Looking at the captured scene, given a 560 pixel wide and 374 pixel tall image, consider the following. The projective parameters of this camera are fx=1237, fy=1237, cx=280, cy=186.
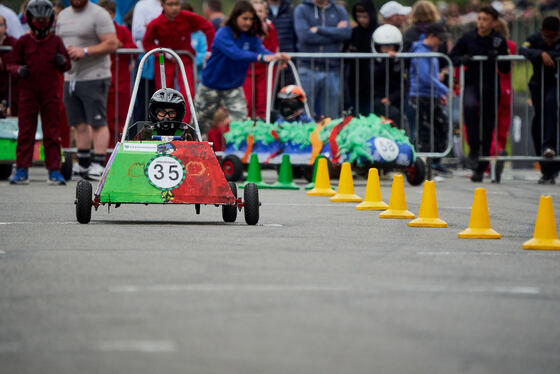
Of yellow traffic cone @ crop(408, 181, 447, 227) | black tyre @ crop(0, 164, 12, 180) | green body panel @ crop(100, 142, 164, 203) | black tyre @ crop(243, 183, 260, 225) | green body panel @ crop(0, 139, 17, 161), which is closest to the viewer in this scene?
green body panel @ crop(100, 142, 164, 203)

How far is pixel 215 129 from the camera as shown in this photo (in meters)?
16.7

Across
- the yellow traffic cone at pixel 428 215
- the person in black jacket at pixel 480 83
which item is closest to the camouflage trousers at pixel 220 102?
the person in black jacket at pixel 480 83

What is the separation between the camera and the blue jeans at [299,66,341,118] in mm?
16672

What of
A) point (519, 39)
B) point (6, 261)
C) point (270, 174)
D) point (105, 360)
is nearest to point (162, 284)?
point (6, 261)

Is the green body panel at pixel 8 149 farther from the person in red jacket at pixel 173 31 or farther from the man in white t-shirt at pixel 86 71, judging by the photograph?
the person in red jacket at pixel 173 31

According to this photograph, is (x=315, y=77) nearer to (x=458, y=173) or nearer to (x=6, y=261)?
(x=458, y=173)

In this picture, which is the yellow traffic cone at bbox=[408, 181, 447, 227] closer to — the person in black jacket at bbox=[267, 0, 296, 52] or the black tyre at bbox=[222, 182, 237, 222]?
the black tyre at bbox=[222, 182, 237, 222]

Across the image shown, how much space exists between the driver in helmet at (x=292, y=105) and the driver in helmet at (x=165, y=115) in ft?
18.2

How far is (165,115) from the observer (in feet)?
32.3

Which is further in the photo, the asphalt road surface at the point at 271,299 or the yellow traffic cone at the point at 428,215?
the yellow traffic cone at the point at 428,215

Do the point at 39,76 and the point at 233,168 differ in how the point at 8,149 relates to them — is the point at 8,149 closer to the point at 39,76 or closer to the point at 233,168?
the point at 39,76

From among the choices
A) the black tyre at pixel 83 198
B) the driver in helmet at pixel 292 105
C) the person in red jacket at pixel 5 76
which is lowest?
the black tyre at pixel 83 198

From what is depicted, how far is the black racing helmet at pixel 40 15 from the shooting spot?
1349cm

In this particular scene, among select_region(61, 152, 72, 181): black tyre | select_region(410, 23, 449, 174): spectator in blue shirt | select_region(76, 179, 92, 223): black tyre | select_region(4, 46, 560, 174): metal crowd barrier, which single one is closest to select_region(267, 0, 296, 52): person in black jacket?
select_region(4, 46, 560, 174): metal crowd barrier
